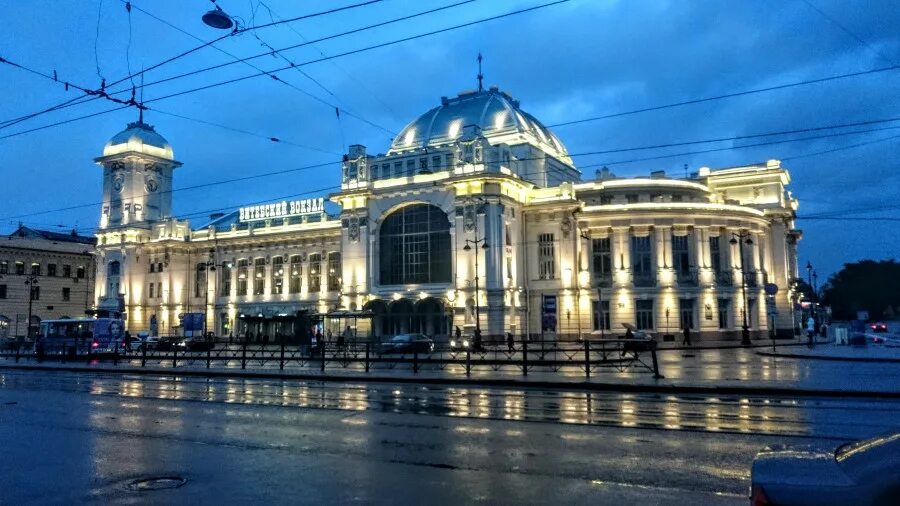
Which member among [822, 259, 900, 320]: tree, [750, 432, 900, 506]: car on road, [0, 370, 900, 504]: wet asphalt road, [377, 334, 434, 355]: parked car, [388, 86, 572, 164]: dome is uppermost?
[388, 86, 572, 164]: dome

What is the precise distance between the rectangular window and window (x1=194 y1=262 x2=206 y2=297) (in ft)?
43.3

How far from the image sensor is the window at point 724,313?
62969mm

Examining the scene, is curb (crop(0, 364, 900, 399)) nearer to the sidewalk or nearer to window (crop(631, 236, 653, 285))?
the sidewalk

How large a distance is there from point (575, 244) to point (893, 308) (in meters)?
71.4

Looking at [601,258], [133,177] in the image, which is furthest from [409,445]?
[133,177]

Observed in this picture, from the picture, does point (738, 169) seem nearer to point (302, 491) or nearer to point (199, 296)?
point (199, 296)

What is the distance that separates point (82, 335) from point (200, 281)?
123 feet

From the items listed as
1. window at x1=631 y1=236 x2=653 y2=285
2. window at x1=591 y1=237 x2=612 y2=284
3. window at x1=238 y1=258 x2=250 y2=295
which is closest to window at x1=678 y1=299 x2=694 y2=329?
window at x1=631 y1=236 x2=653 y2=285

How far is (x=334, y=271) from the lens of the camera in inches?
2987

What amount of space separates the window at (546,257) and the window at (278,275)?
31285 mm

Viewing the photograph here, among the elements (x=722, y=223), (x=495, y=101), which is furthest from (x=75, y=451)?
(x=495, y=101)

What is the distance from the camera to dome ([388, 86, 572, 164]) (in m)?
72.2

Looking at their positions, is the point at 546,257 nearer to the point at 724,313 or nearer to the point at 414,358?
the point at 724,313

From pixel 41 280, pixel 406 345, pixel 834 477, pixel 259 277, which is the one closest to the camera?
pixel 834 477
